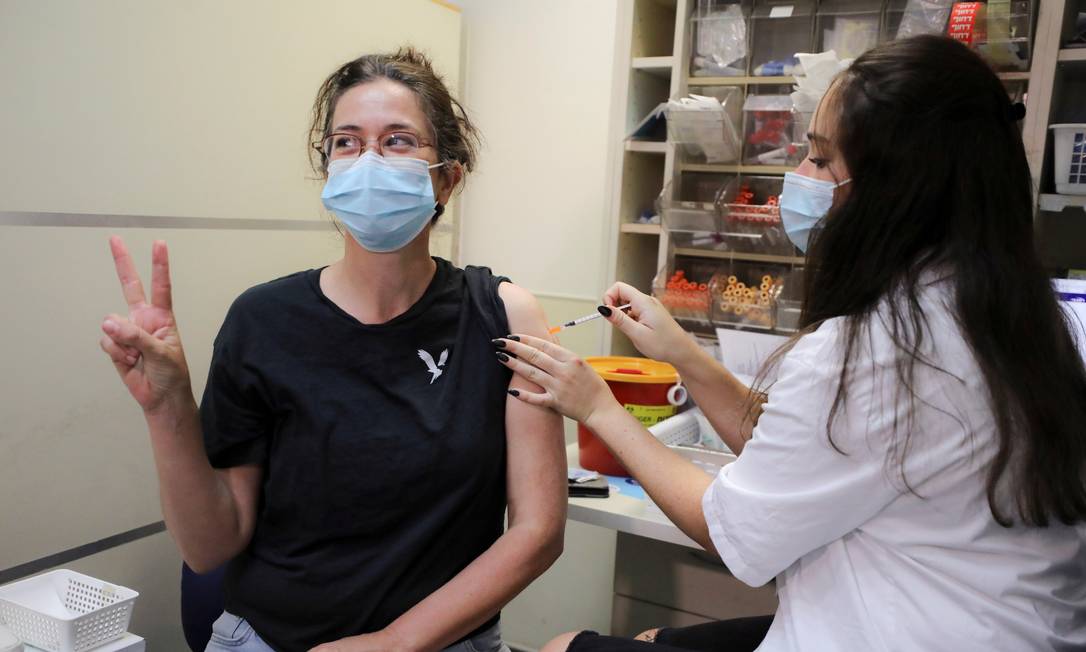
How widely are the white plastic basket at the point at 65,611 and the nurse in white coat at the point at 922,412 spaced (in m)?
0.89

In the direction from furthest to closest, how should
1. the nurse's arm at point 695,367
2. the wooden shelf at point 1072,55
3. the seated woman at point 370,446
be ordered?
the wooden shelf at point 1072,55 < the nurse's arm at point 695,367 < the seated woman at point 370,446

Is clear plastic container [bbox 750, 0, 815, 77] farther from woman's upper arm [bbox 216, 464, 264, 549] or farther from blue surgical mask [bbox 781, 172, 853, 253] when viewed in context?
woman's upper arm [bbox 216, 464, 264, 549]

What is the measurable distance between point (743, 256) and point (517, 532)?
1.19 metres

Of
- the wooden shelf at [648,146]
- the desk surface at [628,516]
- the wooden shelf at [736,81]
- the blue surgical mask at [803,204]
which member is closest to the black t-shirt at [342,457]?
the desk surface at [628,516]

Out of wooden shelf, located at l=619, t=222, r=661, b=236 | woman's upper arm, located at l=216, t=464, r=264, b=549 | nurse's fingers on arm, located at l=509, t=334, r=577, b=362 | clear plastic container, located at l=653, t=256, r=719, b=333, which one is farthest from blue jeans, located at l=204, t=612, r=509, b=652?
wooden shelf, located at l=619, t=222, r=661, b=236

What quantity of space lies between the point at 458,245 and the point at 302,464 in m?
1.95

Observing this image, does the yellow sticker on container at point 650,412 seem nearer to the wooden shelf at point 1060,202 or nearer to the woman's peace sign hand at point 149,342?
the wooden shelf at point 1060,202

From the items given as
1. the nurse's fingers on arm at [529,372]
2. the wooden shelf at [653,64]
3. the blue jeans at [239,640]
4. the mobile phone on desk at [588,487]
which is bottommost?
the blue jeans at [239,640]

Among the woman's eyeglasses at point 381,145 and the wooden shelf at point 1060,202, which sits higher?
the woman's eyeglasses at point 381,145

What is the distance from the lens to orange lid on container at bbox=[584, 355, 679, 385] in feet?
6.89

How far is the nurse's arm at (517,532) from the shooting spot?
1.35m

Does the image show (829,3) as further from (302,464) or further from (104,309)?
(104,309)

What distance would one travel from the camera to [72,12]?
1895mm

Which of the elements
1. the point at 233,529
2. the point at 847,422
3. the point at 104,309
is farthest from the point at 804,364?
the point at 104,309
